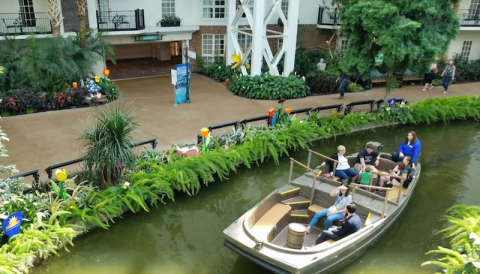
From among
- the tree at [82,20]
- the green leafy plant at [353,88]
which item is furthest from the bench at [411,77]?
the tree at [82,20]

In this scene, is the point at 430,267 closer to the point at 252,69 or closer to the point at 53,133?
the point at 53,133

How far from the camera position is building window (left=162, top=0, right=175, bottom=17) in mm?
20781

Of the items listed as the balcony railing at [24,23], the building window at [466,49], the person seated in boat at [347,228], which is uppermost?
the balcony railing at [24,23]

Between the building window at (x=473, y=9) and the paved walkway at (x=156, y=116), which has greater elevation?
the building window at (x=473, y=9)

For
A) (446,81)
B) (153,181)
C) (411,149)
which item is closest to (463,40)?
(446,81)

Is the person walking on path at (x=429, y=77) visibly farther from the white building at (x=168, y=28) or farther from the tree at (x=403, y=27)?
the tree at (x=403, y=27)

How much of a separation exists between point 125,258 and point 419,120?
12.4m

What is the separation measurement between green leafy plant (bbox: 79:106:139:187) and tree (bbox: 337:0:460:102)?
896cm

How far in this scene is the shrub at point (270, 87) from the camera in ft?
57.1

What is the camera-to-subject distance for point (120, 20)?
19.3 meters

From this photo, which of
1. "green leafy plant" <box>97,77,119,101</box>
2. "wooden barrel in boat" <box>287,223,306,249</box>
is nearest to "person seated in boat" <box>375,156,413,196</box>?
"wooden barrel in boat" <box>287,223,306,249</box>

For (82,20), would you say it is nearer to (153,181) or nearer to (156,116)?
(156,116)

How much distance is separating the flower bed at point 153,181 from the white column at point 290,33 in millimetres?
5028

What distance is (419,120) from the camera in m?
15.7
